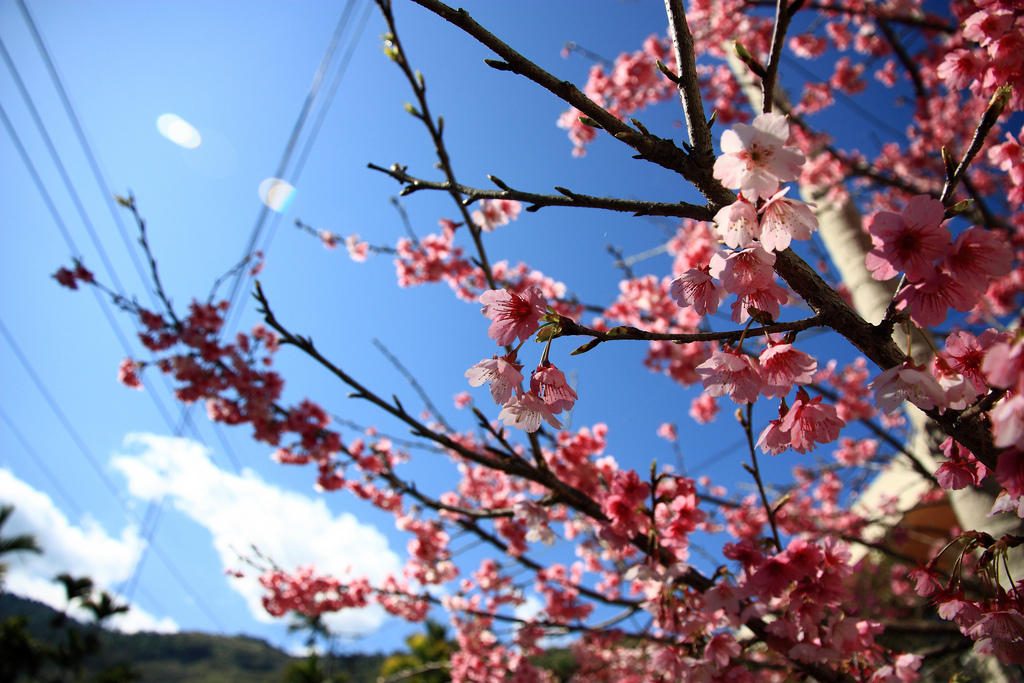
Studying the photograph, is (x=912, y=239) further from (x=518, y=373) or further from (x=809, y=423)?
(x=518, y=373)

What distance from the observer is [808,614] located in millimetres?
1444

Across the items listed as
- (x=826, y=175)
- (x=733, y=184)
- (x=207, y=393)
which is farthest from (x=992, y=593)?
(x=826, y=175)

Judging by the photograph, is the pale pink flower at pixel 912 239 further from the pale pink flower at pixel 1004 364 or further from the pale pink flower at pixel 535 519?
the pale pink flower at pixel 535 519

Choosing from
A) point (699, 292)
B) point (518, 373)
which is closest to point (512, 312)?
point (518, 373)

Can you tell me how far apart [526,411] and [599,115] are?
1.98 feet

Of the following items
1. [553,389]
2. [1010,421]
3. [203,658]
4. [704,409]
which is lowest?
[203,658]

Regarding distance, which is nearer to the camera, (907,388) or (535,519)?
(907,388)

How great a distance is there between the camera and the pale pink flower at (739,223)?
792 mm

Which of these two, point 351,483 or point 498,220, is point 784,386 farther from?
point 351,483

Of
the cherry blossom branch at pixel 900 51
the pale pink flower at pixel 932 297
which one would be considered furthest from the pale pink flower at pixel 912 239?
the cherry blossom branch at pixel 900 51

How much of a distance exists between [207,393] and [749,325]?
5229 mm

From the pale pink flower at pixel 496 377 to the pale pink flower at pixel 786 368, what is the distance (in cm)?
49

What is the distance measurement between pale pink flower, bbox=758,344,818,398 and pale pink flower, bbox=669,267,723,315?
0.14 m

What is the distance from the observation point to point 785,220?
0.83 meters
